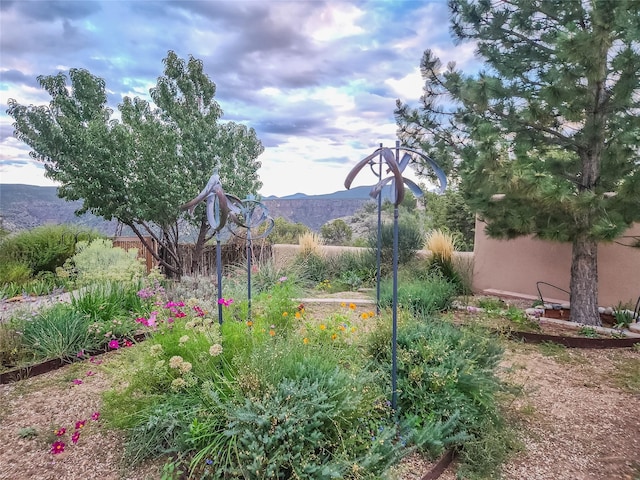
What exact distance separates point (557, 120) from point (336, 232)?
8.17 m

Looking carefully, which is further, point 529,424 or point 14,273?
point 14,273

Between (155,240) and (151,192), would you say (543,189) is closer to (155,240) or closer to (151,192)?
(151,192)

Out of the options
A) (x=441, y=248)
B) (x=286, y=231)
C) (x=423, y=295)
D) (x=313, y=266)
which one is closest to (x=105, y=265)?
(x=313, y=266)

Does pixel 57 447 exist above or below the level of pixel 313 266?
below

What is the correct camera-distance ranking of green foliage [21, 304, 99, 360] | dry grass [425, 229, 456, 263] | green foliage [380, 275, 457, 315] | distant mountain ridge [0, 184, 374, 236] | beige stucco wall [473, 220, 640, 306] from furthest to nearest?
1. distant mountain ridge [0, 184, 374, 236]
2. dry grass [425, 229, 456, 263]
3. beige stucco wall [473, 220, 640, 306]
4. green foliage [380, 275, 457, 315]
5. green foliage [21, 304, 99, 360]

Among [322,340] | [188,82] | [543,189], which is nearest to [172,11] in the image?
[188,82]

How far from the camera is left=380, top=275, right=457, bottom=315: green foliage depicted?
446 centimetres

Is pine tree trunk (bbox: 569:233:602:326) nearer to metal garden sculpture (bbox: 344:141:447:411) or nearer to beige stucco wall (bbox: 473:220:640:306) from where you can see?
beige stucco wall (bbox: 473:220:640:306)

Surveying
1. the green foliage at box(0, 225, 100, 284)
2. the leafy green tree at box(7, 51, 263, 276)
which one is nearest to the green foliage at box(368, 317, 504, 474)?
the leafy green tree at box(7, 51, 263, 276)

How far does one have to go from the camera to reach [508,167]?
13.9 feet

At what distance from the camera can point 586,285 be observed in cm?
469

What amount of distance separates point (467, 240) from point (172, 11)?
8.56 metres

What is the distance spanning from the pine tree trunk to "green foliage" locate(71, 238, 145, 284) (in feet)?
16.9

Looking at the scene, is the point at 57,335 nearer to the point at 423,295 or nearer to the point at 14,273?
the point at 423,295
